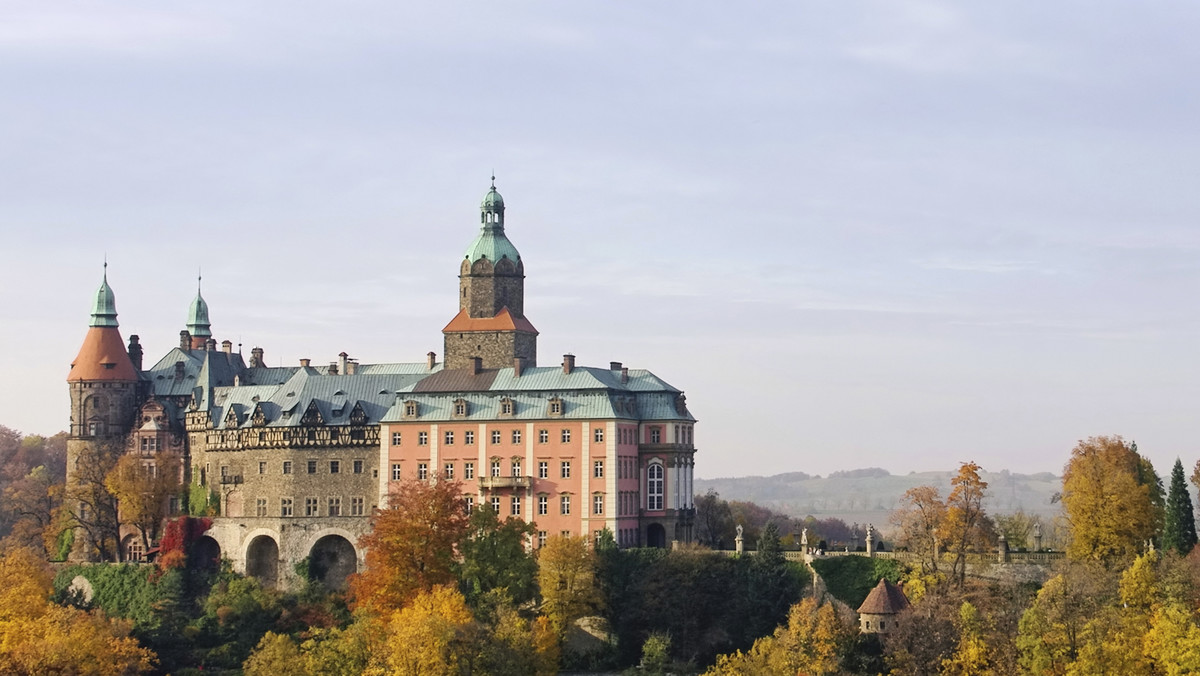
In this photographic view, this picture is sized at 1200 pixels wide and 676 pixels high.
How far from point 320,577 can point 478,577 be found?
1473 centimetres

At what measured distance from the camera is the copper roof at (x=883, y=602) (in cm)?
8688

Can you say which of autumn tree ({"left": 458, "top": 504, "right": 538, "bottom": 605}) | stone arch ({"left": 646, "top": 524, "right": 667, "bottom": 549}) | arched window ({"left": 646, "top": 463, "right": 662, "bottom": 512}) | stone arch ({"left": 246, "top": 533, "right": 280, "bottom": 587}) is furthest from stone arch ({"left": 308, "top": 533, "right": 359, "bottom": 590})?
arched window ({"left": 646, "top": 463, "right": 662, "bottom": 512})

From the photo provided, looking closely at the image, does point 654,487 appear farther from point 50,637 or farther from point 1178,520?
point 50,637

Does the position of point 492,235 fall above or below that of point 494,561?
above

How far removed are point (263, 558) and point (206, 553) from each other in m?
3.35

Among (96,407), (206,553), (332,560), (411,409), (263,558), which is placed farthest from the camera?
(96,407)

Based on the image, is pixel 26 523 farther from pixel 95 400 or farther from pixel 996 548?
pixel 996 548

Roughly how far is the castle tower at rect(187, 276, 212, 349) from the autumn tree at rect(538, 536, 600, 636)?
112ft

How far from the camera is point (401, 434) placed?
107062 millimetres

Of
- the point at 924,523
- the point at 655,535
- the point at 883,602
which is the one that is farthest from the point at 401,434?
the point at 883,602

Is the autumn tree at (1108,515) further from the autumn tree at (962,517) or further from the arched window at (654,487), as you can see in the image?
the arched window at (654,487)

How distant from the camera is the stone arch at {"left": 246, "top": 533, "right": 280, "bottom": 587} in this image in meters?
108

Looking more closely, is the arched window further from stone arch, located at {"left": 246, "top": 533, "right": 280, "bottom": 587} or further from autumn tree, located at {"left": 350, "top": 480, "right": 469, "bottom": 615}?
stone arch, located at {"left": 246, "top": 533, "right": 280, "bottom": 587}

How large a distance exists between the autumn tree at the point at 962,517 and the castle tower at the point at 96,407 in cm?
4677
